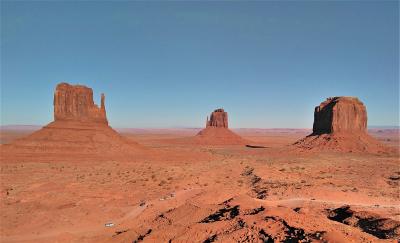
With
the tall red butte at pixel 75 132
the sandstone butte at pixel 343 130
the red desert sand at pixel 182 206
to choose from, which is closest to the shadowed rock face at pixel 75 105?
the tall red butte at pixel 75 132

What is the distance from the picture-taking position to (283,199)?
17594 millimetres

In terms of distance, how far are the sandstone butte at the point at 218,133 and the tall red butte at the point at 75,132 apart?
52916 mm

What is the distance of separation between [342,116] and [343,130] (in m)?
3.18

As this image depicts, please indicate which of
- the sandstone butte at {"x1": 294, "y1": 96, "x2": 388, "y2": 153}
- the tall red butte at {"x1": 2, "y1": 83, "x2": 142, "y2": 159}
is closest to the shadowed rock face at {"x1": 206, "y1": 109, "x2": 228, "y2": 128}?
the sandstone butte at {"x1": 294, "y1": 96, "x2": 388, "y2": 153}

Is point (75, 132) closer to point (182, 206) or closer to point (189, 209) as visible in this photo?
point (182, 206)

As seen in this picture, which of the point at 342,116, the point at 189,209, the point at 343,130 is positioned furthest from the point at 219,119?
the point at 189,209

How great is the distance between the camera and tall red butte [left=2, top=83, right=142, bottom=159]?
151 feet

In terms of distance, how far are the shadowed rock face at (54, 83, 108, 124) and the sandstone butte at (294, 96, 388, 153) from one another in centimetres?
4317

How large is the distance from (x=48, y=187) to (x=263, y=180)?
52.3 ft

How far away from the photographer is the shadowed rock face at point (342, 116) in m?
69.9

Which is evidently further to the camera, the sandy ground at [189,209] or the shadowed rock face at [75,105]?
the shadowed rock face at [75,105]

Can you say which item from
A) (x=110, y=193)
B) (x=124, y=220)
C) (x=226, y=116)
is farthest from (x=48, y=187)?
(x=226, y=116)

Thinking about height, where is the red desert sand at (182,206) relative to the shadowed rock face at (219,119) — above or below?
below

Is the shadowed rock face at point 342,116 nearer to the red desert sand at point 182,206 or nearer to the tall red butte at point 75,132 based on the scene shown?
the tall red butte at point 75,132
